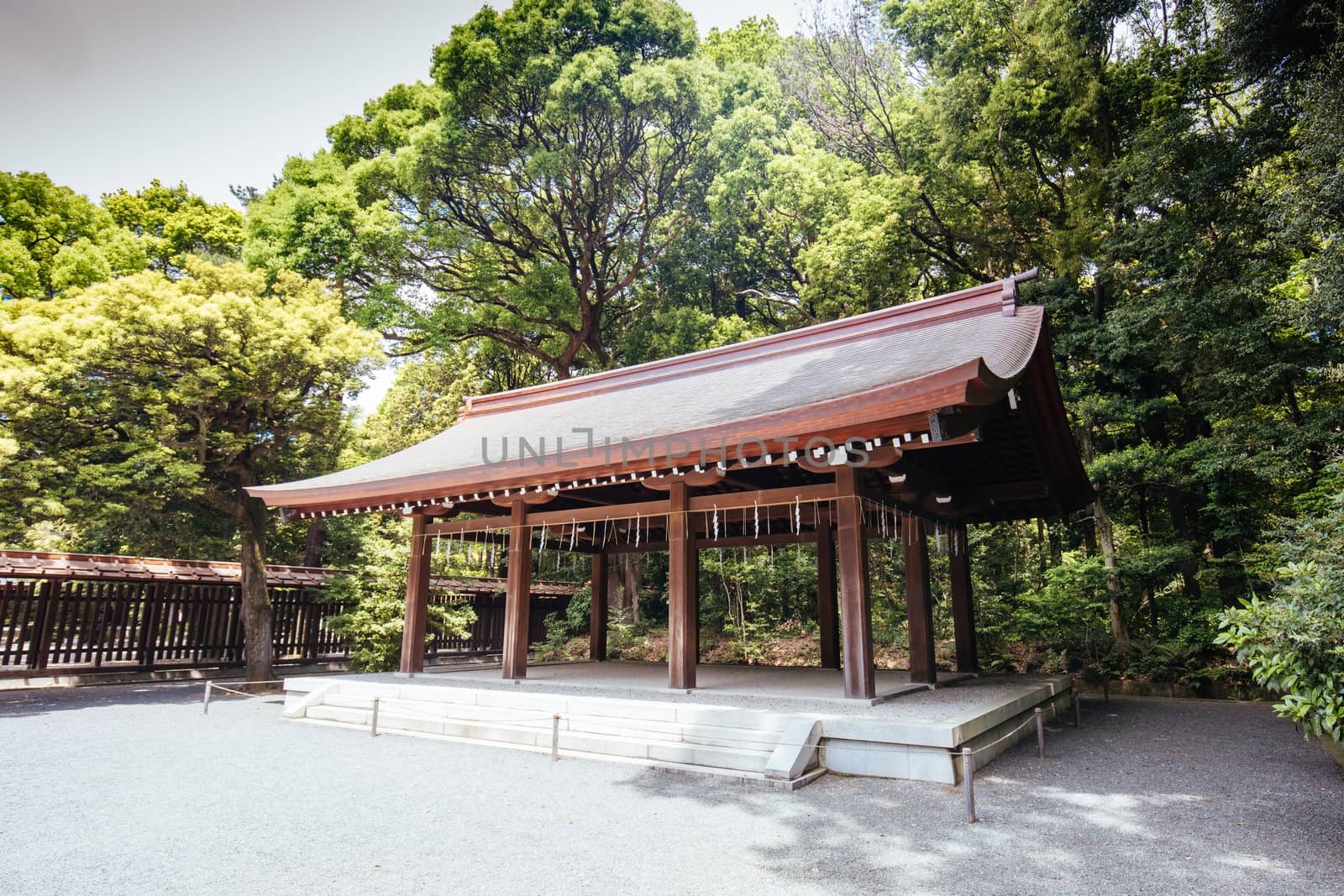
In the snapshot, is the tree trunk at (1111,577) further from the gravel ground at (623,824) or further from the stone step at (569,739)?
the stone step at (569,739)

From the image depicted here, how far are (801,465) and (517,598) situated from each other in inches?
163

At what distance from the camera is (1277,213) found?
874 cm

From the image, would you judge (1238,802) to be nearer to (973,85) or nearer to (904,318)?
(904,318)

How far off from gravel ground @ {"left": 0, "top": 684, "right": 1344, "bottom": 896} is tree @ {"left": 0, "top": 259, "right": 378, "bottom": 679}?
13.2ft

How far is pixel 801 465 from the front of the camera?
6.43m

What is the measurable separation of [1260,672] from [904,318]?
19.7 ft

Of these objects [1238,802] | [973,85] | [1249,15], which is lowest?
[1238,802]

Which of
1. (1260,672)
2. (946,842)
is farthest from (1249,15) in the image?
(946,842)

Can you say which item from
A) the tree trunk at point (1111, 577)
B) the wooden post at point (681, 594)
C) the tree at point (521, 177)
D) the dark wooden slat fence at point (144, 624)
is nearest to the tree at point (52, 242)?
the tree at point (521, 177)

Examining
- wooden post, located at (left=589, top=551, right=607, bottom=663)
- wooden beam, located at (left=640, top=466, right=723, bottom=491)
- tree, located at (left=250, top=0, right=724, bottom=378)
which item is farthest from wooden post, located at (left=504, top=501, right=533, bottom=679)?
tree, located at (left=250, top=0, right=724, bottom=378)

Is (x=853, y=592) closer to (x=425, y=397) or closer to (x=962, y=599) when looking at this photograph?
(x=962, y=599)

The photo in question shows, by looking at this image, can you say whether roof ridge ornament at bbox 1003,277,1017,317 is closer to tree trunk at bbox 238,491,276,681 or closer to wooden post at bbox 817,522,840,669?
wooden post at bbox 817,522,840,669

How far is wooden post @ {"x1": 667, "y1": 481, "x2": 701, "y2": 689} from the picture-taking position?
716 cm

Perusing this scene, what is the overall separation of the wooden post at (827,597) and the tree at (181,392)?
802cm
